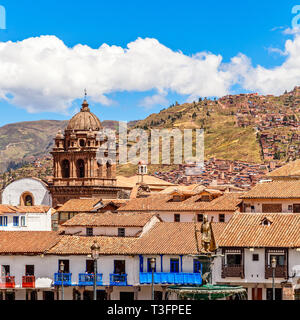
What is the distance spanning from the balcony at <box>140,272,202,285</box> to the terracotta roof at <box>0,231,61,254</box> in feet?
24.9

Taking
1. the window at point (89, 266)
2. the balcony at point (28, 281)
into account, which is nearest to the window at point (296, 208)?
the window at point (89, 266)

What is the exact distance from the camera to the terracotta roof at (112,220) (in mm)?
54847

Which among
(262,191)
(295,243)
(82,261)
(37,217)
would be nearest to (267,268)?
(295,243)

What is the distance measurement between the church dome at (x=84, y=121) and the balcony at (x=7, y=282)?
56.5 meters

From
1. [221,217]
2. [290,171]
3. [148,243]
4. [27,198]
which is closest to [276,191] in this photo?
[221,217]

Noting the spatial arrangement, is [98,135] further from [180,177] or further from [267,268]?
[180,177]

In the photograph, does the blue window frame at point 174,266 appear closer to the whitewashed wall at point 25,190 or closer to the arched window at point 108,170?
the whitewashed wall at point 25,190

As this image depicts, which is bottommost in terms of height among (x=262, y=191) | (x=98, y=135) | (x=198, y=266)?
(x=198, y=266)

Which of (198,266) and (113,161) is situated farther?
(113,161)

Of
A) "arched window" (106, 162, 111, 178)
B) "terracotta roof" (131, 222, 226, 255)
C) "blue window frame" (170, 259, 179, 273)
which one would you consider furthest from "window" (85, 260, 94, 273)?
"arched window" (106, 162, 111, 178)

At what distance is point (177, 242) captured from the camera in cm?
5062

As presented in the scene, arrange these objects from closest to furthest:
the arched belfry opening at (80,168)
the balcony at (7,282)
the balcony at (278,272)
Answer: the balcony at (278,272) < the balcony at (7,282) < the arched belfry opening at (80,168)

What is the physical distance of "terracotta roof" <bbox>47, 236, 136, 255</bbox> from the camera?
5125 centimetres
